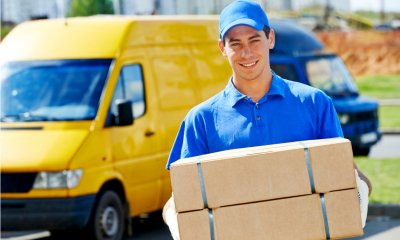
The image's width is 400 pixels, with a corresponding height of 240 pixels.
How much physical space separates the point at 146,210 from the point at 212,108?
15.4 ft

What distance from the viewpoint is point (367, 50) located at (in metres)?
52.4

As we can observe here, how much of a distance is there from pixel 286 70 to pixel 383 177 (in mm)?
2653

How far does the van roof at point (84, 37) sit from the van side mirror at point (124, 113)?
0.71m

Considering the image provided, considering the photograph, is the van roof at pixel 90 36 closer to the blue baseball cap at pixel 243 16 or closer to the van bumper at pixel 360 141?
the blue baseball cap at pixel 243 16

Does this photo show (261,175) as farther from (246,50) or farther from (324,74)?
(324,74)

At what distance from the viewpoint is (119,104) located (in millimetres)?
6715

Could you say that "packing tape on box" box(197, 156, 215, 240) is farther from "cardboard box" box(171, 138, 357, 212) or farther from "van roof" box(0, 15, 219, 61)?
"van roof" box(0, 15, 219, 61)

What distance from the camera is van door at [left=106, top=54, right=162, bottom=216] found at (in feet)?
22.9

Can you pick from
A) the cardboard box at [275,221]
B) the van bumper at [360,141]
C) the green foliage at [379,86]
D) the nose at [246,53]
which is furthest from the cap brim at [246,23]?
the green foliage at [379,86]

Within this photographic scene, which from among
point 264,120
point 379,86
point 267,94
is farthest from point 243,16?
point 379,86

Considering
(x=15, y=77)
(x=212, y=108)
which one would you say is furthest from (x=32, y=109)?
(x=212, y=108)

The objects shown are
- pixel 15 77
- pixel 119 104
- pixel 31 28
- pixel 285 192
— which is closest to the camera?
pixel 285 192

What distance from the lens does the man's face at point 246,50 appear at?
2.80 metres

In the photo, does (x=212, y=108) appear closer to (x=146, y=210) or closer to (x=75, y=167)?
(x=75, y=167)
